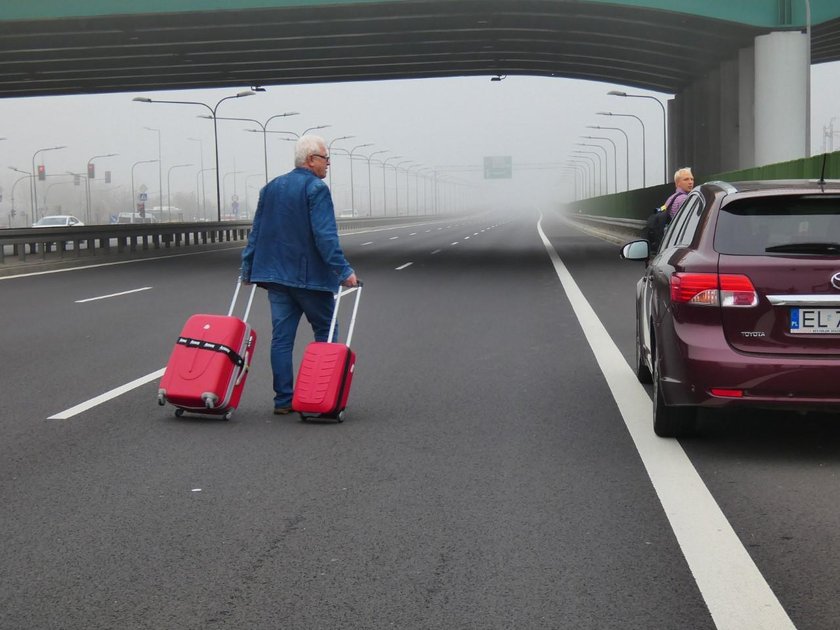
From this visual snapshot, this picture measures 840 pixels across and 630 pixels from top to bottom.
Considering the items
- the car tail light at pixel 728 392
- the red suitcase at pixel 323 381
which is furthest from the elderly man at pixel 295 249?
the car tail light at pixel 728 392

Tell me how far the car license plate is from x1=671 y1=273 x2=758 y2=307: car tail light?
22 centimetres

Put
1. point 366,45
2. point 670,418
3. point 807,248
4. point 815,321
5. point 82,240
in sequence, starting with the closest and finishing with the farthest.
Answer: point 815,321, point 807,248, point 670,418, point 82,240, point 366,45

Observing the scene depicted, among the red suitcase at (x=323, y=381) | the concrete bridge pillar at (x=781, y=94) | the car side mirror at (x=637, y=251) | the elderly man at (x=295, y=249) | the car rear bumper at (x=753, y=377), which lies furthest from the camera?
the concrete bridge pillar at (x=781, y=94)

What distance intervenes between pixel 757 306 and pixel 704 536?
5.54ft

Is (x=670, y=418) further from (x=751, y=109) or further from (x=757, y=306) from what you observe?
(x=751, y=109)

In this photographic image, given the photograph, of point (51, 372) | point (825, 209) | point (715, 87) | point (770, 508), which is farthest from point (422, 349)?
point (715, 87)

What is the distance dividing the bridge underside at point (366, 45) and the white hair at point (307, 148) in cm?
1930

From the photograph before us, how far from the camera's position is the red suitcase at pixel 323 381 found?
7.04 meters

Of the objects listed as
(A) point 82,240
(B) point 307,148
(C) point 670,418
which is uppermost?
(B) point 307,148

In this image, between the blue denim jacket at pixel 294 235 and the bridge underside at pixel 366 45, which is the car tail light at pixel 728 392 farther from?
the bridge underside at pixel 366 45

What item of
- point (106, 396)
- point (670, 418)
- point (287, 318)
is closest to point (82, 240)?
point (106, 396)

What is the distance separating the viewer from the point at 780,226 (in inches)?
241

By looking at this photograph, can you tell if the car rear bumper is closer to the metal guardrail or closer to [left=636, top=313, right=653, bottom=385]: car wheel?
[left=636, top=313, right=653, bottom=385]: car wheel

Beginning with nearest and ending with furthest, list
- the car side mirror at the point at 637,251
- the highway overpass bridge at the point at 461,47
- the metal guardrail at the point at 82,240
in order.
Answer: the car side mirror at the point at 637,251 → the metal guardrail at the point at 82,240 → the highway overpass bridge at the point at 461,47
